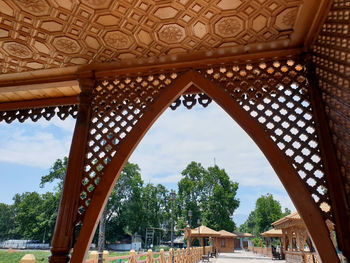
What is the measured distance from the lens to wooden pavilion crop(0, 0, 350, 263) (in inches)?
69.0

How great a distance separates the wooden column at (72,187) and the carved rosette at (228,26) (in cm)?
145

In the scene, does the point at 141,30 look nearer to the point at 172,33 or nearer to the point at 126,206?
the point at 172,33

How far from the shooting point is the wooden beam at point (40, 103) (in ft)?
10.0

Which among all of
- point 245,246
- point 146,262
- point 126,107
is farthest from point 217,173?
point 126,107

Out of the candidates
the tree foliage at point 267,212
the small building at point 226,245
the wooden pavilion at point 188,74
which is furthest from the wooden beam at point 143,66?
the tree foliage at point 267,212

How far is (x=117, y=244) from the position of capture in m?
30.6

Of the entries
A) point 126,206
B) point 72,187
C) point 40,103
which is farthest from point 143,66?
point 126,206

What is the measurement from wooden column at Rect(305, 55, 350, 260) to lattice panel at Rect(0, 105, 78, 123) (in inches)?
109

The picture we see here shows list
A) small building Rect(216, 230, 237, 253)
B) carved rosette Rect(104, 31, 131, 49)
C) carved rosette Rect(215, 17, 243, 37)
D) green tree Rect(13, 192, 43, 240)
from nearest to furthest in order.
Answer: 1. carved rosette Rect(215, 17, 243, 37)
2. carved rosette Rect(104, 31, 131, 49)
3. small building Rect(216, 230, 237, 253)
4. green tree Rect(13, 192, 43, 240)

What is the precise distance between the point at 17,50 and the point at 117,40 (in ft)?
3.46

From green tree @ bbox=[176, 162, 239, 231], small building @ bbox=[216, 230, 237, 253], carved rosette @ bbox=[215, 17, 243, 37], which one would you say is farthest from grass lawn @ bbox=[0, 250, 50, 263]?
carved rosette @ bbox=[215, 17, 243, 37]

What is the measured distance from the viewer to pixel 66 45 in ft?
7.36

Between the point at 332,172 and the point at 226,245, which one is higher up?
the point at 332,172

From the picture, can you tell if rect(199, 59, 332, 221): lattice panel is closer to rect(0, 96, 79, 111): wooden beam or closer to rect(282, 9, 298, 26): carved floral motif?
rect(282, 9, 298, 26): carved floral motif
